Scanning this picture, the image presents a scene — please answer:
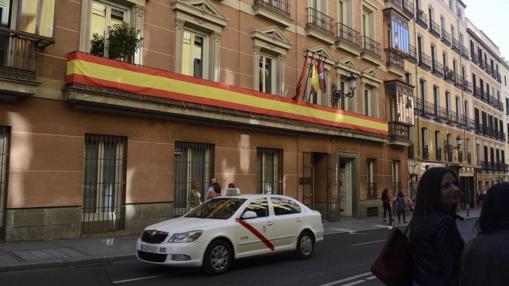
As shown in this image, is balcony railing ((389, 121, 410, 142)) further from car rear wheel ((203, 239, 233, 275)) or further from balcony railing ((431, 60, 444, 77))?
car rear wheel ((203, 239, 233, 275))

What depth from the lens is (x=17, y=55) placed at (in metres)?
11.8

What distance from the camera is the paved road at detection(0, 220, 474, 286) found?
812cm

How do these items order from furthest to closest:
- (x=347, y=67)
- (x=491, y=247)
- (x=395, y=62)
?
(x=395, y=62)
(x=347, y=67)
(x=491, y=247)

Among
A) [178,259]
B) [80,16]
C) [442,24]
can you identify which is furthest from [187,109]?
[442,24]

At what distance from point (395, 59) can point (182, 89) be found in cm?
1837

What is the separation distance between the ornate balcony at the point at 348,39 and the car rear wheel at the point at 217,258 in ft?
55.9

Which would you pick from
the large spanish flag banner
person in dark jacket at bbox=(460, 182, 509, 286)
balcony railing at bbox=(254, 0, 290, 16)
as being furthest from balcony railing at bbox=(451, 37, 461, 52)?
person in dark jacket at bbox=(460, 182, 509, 286)

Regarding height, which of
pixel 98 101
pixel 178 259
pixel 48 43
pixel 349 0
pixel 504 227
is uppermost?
pixel 349 0

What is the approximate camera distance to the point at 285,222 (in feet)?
34.2

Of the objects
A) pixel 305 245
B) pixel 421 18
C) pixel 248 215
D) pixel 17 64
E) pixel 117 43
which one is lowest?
pixel 305 245

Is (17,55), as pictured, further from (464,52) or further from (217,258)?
(464,52)

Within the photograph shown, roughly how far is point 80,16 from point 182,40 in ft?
12.2

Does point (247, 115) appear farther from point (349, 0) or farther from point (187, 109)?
point (349, 0)

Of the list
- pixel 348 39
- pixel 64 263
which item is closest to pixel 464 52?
pixel 348 39
